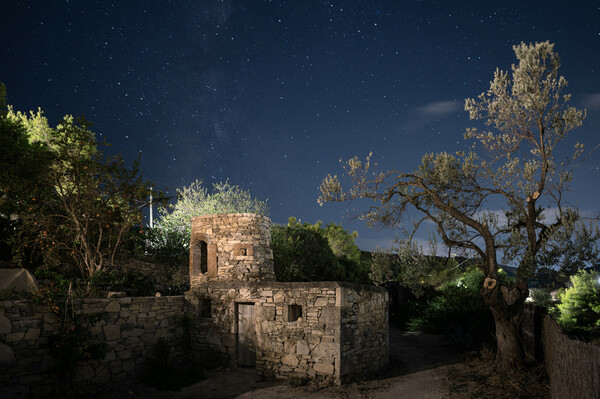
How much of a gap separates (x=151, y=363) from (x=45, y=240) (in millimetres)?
5439

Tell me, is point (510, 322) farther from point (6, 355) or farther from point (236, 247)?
point (6, 355)

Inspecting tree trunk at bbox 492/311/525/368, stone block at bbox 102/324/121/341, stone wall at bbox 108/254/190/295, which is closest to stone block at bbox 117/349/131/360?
stone block at bbox 102/324/121/341

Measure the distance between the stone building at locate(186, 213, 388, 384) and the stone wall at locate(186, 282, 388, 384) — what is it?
0.08ft

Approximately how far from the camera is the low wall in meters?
4.88

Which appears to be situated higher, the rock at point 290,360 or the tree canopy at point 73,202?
the tree canopy at point 73,202

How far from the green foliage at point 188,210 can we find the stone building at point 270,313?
5.58 m

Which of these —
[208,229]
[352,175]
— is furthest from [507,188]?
[208,229]

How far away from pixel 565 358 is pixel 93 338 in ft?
31.4

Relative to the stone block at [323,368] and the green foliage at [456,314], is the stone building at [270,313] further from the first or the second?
the green foliage at [456,314]

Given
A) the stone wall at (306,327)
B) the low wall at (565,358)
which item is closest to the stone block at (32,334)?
the stone wall at (306,327)

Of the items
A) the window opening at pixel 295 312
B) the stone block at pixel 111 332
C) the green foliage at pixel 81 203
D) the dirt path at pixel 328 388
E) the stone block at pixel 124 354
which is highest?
the green foliage at pixel 81 203

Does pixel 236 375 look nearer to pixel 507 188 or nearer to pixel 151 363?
pixel 151 363

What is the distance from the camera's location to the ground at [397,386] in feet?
28.8

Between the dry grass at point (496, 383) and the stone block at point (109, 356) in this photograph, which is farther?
the stone block at point (109, 356)
